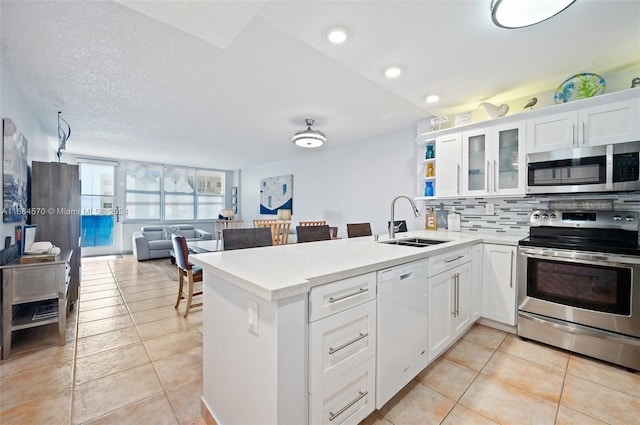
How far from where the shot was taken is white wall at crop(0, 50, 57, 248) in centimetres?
232

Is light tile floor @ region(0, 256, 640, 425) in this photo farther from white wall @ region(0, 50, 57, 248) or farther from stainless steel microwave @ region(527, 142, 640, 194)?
stainless steel microwave @ region(527, 142, 640, 194)

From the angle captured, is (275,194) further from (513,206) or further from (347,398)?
(347,398)

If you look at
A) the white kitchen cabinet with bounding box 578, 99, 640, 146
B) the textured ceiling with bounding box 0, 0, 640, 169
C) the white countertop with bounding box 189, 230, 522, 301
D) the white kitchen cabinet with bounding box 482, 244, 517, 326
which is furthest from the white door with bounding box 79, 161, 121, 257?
the white kitchen cabinet with bounding box 578, 99, 640, 146

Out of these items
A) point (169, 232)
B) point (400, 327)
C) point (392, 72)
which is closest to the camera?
point (400, 327)

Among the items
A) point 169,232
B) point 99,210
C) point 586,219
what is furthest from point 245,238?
point 99,210

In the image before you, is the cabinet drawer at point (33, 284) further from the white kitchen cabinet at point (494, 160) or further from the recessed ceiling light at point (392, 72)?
the white kitchen cabinet at point (494, 160)

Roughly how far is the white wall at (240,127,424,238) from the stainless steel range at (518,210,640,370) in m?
1.59

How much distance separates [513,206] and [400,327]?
2.34 metres

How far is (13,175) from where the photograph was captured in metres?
2.43

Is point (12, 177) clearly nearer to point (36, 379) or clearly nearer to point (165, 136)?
point (36, 379)

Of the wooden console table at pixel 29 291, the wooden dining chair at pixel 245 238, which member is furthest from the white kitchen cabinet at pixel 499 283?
the wooden console table at pixel 29 291

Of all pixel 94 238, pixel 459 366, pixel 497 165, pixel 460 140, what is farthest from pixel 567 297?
pixel 94 238

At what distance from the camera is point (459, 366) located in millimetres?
2018

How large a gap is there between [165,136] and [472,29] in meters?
4.80
